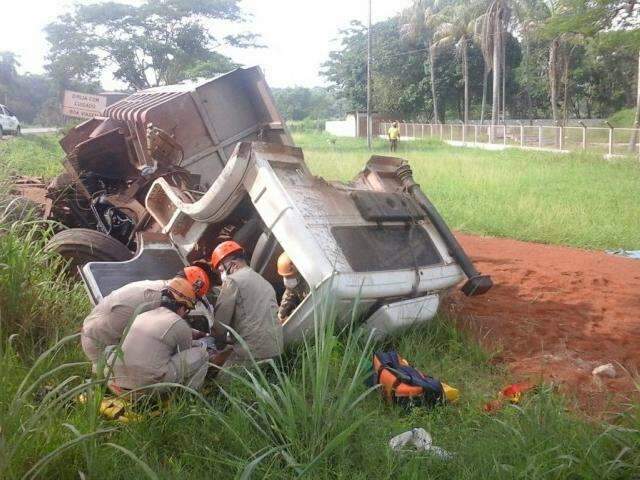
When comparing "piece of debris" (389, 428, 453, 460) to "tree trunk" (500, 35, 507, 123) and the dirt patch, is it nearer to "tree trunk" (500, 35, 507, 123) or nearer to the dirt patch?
the dirt patch

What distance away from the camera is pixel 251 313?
14.5ft

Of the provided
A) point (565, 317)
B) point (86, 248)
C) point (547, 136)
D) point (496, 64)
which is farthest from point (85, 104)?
point (496, 64)

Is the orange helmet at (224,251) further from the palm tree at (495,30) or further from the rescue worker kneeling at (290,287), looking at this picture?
the palm tree at (495,30)

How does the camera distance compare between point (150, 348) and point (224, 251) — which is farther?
point (224, 251)

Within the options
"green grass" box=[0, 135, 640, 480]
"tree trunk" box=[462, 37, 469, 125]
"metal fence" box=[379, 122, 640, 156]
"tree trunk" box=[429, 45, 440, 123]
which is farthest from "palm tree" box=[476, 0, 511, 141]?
"green grass" box=[0, 135, 640, 480]

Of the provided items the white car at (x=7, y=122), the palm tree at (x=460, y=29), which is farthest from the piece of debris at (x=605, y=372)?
the palm tree at (x=460, y=29)

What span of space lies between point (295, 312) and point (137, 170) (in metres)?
3.81

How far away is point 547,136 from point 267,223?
2495 cm

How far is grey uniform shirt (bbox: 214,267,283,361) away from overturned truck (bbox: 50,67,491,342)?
0.54 ft

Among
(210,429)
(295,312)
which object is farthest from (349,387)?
(295,312)

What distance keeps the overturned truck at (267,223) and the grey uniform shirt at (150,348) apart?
2.68 ft

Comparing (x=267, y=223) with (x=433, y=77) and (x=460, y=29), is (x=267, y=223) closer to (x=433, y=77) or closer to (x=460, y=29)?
(x=460, y=29)

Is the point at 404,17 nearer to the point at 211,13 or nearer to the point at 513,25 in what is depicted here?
the point at 513,25

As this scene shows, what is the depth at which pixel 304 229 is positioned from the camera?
4461mm
